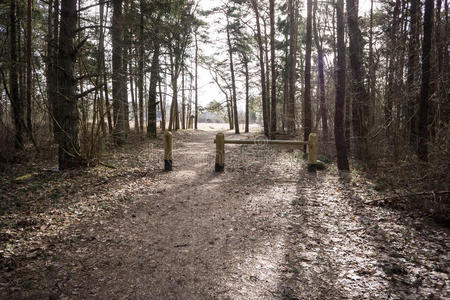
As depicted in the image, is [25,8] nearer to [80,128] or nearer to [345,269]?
[80,128]

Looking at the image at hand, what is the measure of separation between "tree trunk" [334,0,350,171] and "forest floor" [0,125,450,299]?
4.27ft

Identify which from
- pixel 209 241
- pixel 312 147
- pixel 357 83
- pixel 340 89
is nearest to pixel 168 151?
pixel 312 147

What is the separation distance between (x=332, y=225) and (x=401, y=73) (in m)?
4.78

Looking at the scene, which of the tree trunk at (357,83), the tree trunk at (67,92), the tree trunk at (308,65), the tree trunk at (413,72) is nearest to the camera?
the tree trunk at (413,72)

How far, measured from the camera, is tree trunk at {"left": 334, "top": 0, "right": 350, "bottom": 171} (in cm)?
782

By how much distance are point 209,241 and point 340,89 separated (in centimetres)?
623

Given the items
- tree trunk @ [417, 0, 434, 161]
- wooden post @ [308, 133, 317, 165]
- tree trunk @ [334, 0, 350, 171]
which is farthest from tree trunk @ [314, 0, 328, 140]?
tree trunk @ [417, 0, 434, 161]

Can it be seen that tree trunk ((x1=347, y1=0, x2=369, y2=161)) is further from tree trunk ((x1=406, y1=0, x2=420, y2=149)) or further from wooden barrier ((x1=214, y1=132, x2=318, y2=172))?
wooden barrier ((x1=214, y1=132, x2=318, y2=172))

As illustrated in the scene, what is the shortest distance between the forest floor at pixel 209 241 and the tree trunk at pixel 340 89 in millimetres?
1301

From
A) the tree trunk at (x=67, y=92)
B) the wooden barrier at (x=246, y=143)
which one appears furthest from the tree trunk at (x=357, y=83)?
the tree trunk at (x=67, y=92)

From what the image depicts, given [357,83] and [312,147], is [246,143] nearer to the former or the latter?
[312,147]

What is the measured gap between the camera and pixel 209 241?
422cm

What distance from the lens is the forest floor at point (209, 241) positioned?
3.10m

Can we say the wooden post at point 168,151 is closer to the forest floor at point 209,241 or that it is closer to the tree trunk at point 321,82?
the forest floor at point 209,241
